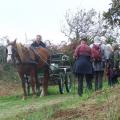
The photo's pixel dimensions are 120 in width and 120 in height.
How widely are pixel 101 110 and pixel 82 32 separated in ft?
99.3

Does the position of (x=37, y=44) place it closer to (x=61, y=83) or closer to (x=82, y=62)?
(x=61, y=83)

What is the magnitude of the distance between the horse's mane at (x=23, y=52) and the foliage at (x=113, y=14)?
16.2 metres

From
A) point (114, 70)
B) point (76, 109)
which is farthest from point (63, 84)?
point (76, 109)

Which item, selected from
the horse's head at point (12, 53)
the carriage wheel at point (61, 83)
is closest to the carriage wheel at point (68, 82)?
the carriage wheel at point (61, 83)

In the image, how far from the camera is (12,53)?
19.1 m

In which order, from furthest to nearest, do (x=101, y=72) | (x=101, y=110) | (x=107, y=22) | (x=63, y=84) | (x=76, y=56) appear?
(x=107, y=22) < (x=63, y=84) < (x=101, y=72) < (x=76, y=56) < (x=101, y=110)

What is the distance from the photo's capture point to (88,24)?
135ft

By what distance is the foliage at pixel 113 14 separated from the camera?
1395 inches

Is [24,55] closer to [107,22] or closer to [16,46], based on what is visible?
[16,46]

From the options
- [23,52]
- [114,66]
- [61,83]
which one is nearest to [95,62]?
[114,66]

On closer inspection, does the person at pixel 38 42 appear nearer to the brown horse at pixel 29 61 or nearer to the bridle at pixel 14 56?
the brown horse at pixel 29 61

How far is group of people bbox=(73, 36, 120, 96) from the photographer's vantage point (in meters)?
16.2

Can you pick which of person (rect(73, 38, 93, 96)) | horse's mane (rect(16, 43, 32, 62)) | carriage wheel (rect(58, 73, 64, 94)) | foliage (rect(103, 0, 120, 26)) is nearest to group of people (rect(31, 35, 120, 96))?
person (rect(73, 38, 93, 96))

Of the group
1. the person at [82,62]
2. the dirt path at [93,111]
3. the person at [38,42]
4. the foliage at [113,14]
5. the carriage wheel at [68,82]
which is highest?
the foliage at [113,14]
